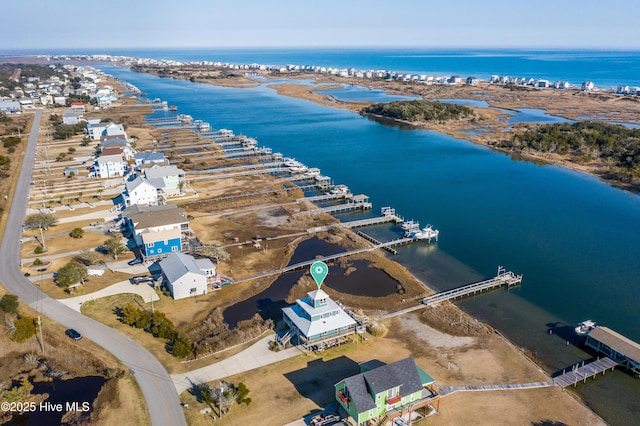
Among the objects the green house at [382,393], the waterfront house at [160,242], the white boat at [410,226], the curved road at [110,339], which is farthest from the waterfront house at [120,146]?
the green house at [382,393]

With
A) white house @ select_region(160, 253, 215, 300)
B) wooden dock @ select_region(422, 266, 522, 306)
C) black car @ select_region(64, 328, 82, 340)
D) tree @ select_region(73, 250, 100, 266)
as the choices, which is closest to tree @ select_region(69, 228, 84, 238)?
tree @ select_region(73, 250, 100, 266)

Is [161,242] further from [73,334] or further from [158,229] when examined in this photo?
[73,334]

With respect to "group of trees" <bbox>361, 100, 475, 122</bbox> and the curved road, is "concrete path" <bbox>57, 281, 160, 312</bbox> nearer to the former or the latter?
the curved road

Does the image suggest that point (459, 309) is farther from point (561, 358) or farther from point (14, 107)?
point (14, 107)

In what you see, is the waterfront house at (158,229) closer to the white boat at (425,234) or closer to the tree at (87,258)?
the tree at (87,258)

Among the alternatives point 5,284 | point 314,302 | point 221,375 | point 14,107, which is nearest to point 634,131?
point 314,302
